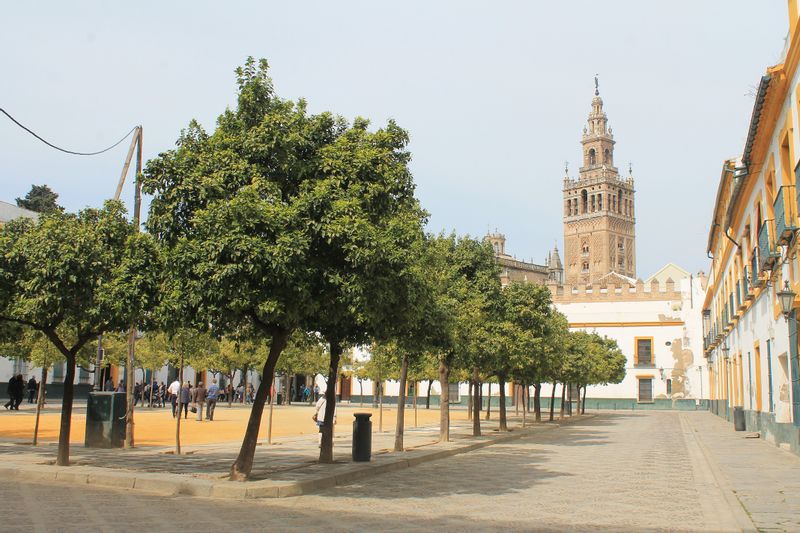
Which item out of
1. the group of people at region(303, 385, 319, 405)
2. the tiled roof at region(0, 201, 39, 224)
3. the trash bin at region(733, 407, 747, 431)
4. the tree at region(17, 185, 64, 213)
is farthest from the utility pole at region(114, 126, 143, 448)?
the tree at region(17, 185, 64, 213)

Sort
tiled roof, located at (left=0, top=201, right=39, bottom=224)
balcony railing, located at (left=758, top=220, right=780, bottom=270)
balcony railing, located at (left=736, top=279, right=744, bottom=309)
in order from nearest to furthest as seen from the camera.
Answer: balcony railing, located at (left=758, top=220, right=780, bottom=270), balcony railing, located at (left=736, top=279, right=744, bottom=309), tiled roof, located at (left=0, top=201, right=39, bottom=224)

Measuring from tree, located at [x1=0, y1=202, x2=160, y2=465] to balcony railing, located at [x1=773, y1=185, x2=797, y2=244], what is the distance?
11.7 m

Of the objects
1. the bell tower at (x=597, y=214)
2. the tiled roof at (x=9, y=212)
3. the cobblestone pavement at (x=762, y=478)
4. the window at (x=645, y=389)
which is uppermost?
the bell tower at (x=597, y=214)

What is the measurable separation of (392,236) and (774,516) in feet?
20.4

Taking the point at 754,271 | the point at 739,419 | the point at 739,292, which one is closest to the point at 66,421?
the point at 754,271

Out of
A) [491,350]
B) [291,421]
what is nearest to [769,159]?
[491,350]

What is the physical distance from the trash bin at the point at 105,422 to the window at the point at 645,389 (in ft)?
Result: 162

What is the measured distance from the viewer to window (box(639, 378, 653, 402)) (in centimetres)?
6062

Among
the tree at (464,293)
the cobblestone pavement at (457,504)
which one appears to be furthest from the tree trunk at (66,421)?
the tree at (464,293)

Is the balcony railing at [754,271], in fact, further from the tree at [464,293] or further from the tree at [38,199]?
the tree at [38,199]

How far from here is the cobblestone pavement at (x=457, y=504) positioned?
9.31 metres

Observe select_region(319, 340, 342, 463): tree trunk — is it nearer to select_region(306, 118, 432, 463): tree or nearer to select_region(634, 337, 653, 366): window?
select_region(306, 118, 432, 463): tree

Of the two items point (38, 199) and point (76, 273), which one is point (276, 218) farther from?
point (38, 199)

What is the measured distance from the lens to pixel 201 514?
991 centimetres
